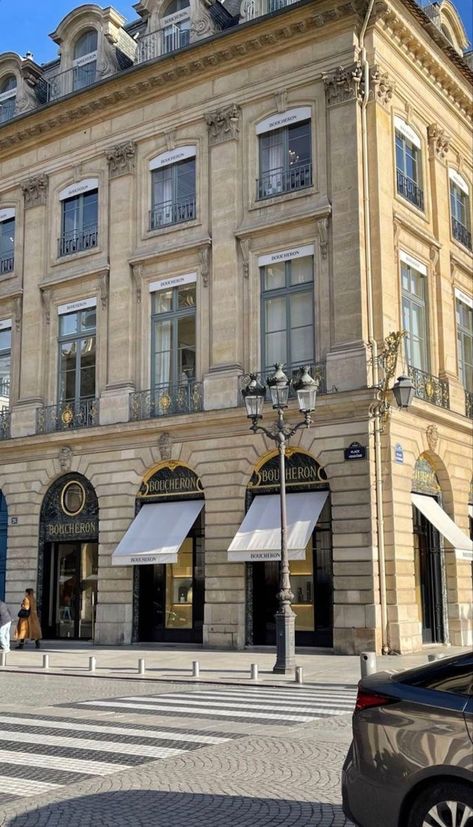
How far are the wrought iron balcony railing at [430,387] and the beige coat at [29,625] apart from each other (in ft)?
39.4

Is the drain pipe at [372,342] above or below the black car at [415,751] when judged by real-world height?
above

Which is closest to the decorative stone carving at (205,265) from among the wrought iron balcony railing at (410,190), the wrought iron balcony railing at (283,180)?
the wrought iron balcony railing at (283,180)

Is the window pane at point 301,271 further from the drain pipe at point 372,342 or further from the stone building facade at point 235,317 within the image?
the drain pipe at point 372,342

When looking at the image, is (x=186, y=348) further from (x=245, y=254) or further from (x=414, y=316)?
(x=414, y=316)

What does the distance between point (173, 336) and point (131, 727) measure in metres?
17.2

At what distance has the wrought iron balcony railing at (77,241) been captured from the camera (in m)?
29.4

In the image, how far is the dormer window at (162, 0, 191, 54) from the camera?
2817cm

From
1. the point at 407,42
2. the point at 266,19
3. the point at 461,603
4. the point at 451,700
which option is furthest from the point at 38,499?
the point at 451,700

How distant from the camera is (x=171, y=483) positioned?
86.0 feet

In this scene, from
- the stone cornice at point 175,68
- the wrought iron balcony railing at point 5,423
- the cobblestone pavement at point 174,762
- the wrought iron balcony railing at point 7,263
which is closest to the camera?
the cobblestone pavement at point 174,762

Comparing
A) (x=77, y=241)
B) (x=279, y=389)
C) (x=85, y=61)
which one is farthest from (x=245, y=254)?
(x=85, y=61)

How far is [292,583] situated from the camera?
23.9 metres

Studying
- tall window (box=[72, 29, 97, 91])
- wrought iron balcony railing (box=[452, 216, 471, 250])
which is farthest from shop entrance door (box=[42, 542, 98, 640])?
tall window (box=[72, 29, 97, 91])

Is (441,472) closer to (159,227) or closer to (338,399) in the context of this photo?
(338,399)
